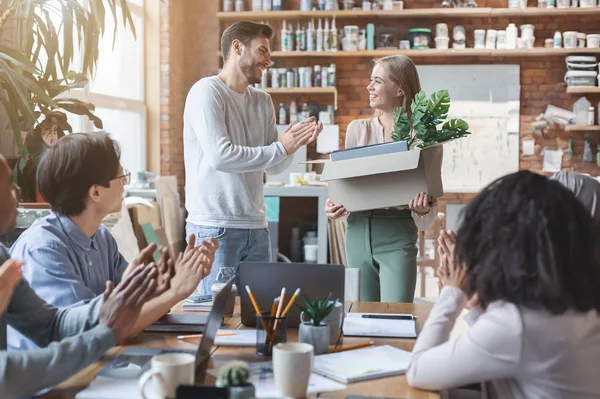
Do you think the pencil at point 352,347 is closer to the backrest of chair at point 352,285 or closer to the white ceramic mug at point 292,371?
the white ceramic mug at point 292,371

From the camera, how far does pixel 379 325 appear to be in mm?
1967

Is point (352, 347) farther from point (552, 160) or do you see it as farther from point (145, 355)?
point (552, 160)

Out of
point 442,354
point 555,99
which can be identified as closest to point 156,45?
point 555,99

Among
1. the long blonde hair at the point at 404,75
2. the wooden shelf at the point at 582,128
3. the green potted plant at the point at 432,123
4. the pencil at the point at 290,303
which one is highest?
the wooden shelf at the point at 582,128

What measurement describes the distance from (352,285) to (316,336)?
2.92ft

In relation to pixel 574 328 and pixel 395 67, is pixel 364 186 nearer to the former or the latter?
pixel 395 67

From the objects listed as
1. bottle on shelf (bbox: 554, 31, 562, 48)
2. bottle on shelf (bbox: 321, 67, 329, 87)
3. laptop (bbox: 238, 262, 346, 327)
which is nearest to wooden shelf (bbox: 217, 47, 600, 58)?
bottle on shelf (bbox: 554, 31, 562, 48)

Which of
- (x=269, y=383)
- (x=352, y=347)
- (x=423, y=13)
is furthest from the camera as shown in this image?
(x=423, y=13)

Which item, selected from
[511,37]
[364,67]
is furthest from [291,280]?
[511,37]

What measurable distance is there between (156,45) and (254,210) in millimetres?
4232

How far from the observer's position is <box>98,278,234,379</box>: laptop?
58.2 inches

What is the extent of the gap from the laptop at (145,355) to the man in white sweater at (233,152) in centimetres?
94

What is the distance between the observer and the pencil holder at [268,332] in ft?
5.50

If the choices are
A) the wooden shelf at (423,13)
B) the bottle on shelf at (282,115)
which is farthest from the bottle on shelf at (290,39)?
the bottle on shelf at (282,115)
